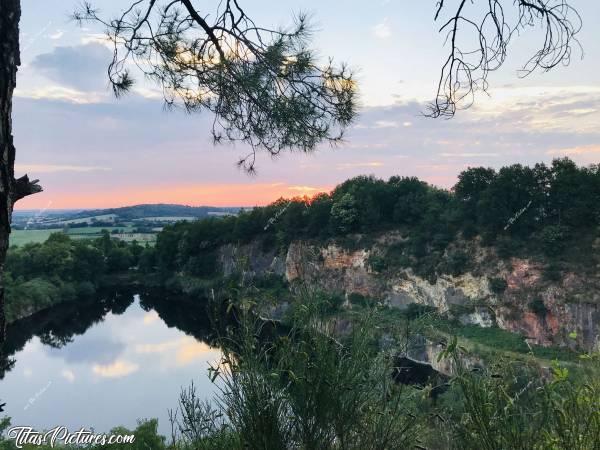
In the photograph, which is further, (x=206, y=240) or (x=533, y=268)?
(x=206, y=240)

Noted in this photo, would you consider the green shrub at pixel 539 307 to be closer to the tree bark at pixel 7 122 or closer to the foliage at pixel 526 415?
the foliage at pixel 526 415

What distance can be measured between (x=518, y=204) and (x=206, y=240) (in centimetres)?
2775

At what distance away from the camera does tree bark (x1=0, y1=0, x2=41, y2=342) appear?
2.02 metres

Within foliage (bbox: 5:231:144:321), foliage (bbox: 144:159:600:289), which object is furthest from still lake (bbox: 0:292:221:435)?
foliage (bbox: 144:159:600:289)

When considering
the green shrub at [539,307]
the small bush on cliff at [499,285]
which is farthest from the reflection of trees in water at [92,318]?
the green shrub at [539,307]

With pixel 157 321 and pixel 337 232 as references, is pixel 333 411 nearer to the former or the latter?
pixel 337 232

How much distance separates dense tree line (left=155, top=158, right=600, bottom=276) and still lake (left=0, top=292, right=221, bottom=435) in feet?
28.0

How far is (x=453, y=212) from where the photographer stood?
31250mm

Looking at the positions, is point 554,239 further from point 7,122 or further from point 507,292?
point 7,122

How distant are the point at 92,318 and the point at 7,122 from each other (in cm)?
→ 3850

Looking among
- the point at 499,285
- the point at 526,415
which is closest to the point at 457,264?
the point at 499,285

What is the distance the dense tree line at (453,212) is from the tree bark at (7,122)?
20236mm

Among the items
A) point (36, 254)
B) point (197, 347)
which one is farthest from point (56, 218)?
point (197, 347)

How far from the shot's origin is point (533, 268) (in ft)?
88.6
